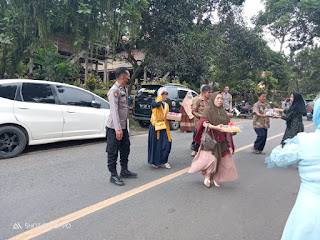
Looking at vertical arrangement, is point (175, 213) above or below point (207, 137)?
below

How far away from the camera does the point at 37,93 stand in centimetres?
553

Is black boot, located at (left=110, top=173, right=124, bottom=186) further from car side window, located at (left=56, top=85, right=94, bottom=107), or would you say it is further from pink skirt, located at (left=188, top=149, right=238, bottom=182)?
car side window, located at (left=56, top=85, right=94, bottom=107)

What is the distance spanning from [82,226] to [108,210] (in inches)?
16.7

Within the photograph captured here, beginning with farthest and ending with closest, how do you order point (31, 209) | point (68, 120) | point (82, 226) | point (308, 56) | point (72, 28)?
point (308, 56) < point (72, 28) < point (68, 120) < point (31, 209) < point (82, 226)

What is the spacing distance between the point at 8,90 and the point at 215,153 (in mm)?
4277

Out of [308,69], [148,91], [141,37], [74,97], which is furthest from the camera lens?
[308,69]

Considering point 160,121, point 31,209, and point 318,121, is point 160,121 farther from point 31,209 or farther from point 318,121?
point 318,121

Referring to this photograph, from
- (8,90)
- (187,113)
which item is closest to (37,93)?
(8,90)

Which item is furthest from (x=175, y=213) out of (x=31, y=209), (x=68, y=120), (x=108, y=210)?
(x=68, y=120)

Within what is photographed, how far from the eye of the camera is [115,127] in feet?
12.1

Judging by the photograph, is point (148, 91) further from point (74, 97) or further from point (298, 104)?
point (298, 104)

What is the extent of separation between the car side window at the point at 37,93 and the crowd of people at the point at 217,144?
2.56m

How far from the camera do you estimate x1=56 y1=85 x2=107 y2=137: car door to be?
5.89m

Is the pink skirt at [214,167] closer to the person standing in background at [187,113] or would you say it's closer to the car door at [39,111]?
the person standing in background at [187,113]
